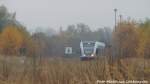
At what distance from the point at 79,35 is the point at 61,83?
123 ft

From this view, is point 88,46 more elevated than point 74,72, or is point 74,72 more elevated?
point 88,46

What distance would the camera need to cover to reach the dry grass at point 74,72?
16.5 ft

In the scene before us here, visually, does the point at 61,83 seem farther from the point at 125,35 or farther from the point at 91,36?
the point at 91,36

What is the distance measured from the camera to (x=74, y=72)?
5336 mm

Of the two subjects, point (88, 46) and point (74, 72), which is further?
point (88, 46)

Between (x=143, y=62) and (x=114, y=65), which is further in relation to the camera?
(x=143, y=62)

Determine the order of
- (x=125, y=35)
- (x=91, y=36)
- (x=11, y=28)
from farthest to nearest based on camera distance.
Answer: (x=91, y=36), (x=11, y=28), (x=125, y=35)

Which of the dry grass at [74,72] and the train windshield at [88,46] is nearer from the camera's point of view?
the dry grass at [74,72]

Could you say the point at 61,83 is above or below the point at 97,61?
below

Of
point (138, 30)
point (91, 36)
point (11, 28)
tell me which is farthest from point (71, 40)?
point (138, 30)

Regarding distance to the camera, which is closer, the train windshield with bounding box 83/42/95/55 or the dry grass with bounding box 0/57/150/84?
the dry grass with bounding box 0/57/150/84

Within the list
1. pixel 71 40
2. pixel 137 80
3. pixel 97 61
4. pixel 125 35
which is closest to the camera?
pixel 137 80

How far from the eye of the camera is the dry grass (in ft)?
16.5

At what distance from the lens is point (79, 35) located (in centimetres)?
4253
